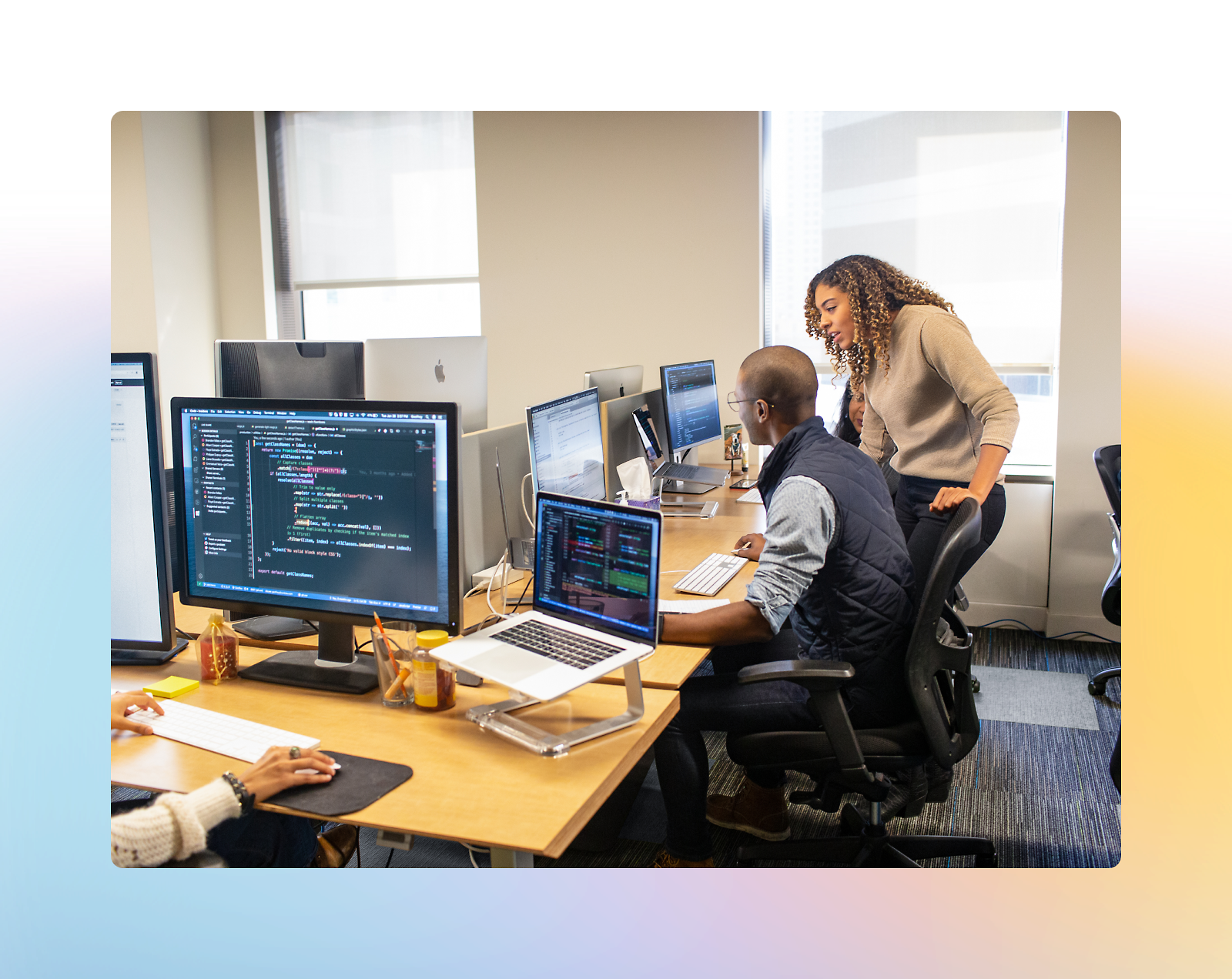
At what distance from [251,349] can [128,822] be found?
5.43 feet

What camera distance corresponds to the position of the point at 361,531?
1.44 m

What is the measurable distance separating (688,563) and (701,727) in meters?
0.63

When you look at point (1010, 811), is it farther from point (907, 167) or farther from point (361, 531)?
point (907, 167)

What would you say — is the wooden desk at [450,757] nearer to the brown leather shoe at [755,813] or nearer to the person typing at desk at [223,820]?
the person typing at desk at [223,820]

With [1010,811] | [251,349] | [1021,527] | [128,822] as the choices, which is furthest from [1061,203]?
[128,822]

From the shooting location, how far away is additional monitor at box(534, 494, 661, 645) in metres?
1.26

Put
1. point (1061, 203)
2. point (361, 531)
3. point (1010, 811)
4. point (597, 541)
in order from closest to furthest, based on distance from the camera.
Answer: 1. point (597, 541)
2. point (361, 531)
3. point (1010, 811)
4. point (1061, 203)

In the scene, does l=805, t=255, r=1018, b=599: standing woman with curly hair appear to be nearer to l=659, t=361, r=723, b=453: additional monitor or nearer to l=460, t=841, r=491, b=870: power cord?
l=659, t=361, r=723, b=453: additional monitor

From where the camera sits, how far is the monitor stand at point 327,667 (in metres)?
1.48

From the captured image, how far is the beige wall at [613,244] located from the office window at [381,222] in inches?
10.9

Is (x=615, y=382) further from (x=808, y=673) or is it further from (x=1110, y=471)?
(x=808, y=673)

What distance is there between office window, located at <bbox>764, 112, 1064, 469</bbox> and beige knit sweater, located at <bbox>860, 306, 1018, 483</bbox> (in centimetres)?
105

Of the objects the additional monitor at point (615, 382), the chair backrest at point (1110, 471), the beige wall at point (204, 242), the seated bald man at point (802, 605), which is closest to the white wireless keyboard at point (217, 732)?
the seated bald man at point (802, 605)

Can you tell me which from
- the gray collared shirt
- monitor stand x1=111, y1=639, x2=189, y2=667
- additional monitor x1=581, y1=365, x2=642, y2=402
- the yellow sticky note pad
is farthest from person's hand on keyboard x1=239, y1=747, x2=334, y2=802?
additional monitor x1=581, y1=365, x2=642, y2=402
